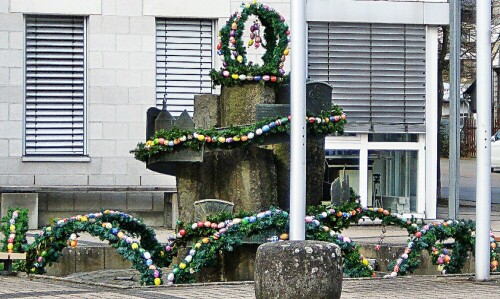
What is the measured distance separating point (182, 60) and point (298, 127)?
1178 cm

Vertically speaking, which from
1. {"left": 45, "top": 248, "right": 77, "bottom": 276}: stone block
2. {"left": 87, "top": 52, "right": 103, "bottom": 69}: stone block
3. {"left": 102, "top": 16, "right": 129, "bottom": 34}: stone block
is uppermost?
{"left": 102, "top": 16, "right": 129, "bottom": 34}: stone block

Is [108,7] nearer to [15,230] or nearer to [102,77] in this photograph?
[102,77]

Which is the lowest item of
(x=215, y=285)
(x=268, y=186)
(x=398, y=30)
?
(x=215, y=285)

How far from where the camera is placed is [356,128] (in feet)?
82.3

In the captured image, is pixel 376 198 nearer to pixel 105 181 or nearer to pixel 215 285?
pixel 105 181

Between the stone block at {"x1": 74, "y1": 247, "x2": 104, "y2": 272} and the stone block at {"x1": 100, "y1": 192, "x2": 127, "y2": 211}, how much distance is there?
21.9 feet

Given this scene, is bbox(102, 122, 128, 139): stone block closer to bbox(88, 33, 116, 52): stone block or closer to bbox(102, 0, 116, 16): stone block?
bbox(88, 33, 116, 52): stone block

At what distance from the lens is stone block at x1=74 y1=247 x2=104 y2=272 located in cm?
1662

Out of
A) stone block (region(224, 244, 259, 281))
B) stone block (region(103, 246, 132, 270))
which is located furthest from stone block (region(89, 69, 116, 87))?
stone block (region(224, 244, 259, 281))

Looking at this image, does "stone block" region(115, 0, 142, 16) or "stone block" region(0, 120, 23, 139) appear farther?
"stone block" region(115, 0, 142, 16)

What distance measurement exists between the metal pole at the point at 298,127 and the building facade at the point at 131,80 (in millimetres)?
10486

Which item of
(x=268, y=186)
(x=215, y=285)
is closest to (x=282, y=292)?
(x=215, y=285)

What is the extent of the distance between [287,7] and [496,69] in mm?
31606

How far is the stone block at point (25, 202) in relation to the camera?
22.7m
